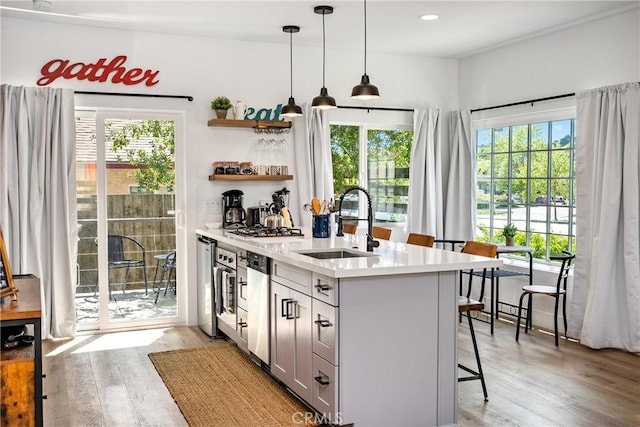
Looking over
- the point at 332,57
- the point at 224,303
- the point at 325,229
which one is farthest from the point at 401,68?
the point at 224,303

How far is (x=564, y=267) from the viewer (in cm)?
528

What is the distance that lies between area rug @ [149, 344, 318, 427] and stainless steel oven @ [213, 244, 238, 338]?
241 millimetres

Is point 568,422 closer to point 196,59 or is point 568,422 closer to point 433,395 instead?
point 433,395

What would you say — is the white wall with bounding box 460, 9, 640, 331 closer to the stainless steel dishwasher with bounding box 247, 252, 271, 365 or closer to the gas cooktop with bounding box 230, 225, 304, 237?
the gas cooktop with bounding box 230, 225, 304, 237

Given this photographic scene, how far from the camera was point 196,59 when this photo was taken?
578 cm

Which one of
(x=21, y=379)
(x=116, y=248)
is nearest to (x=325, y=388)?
(x=21, y=379)

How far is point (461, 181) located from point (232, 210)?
250 cm

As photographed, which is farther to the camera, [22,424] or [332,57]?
[332,57]

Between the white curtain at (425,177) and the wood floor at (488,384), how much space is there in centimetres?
159

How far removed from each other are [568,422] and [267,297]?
194cm

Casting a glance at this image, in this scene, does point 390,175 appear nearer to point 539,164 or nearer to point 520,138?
point 520,138

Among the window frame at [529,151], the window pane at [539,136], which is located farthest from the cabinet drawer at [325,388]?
the window pane at [539,136]

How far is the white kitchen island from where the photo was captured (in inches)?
125

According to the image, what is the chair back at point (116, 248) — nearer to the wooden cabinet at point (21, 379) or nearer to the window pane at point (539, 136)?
the wooden cabinet at point (21, 379)
